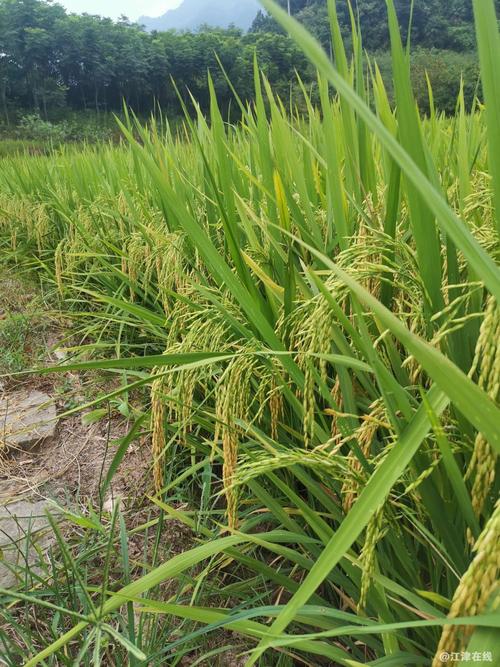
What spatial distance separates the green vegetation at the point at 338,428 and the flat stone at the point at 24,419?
→ 0.62 meters

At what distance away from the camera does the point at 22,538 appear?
1102 millimetres

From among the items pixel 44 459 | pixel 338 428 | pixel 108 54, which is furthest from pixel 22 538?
pixel 108 54

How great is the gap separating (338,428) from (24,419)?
58.2 inches

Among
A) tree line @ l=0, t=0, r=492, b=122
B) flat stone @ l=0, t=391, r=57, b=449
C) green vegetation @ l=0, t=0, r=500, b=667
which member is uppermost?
tree line @ l=0, t=0, r=492, b=122

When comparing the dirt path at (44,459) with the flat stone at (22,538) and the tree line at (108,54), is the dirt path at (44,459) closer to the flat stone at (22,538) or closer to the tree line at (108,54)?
the flat stone at (22,538)

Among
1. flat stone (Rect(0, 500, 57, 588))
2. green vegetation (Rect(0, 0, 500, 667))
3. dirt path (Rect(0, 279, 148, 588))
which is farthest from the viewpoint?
dirt path (Rect(0, 279, 148, 588))

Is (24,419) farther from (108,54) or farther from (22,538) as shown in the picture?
(108,54)

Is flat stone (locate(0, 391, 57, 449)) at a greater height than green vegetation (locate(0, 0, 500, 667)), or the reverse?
green vegetation (locate(0, 0, 500, 667))

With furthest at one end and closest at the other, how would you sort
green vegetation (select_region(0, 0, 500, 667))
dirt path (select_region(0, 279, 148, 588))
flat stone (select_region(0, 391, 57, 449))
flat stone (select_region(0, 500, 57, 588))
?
1. flat stone (select_region(0, 391, 57, 449))
2. dirt path (select_region(0, 279, 148, 588))
3. flat stone (select_region(0, 500, 57, 588))
4. green vegetation (select_region(0, 0, 500, 667))

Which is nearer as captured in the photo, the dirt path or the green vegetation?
the green vegetation

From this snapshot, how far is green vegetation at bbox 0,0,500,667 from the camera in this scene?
1.51 feet

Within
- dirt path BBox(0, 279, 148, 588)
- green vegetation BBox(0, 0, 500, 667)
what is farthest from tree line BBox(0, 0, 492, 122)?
green vegetation BBox(0, 0, 500, 667)

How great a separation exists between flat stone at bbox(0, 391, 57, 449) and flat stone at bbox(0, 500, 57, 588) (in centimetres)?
29

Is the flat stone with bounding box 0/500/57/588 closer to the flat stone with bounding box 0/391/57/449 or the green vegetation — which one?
the green vegetation
